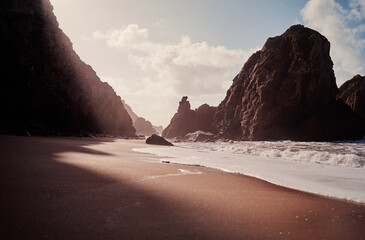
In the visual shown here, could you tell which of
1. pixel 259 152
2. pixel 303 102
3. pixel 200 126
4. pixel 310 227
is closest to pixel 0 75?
pixel 259 152

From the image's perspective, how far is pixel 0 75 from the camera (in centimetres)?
2323

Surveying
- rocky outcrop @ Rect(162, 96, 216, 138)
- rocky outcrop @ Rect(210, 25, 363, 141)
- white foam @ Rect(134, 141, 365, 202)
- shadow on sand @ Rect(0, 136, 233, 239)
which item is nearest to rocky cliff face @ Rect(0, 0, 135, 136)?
white foam @ Rect(134, 141, 365, 202)

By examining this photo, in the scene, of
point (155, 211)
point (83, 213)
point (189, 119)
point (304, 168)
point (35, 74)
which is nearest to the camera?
point (83, 213)

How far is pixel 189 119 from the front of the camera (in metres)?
99.7

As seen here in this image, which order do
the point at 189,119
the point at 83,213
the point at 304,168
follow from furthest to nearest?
the point at 189,119 < the point at 304,168 < the point at 83,213

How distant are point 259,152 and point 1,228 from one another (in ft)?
45.4

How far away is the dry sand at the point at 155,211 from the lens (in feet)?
6.66

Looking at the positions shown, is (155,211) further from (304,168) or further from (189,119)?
(189,119)

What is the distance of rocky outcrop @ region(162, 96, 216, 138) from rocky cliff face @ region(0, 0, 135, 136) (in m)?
62.8

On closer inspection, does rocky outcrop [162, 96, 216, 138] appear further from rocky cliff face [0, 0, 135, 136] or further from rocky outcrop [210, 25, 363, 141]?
rocky cliff face [0, 0, 135, 136]

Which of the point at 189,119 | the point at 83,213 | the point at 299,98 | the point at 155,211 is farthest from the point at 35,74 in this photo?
the point at 189,119

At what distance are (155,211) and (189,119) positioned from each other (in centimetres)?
9712

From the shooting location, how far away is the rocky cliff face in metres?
23.6

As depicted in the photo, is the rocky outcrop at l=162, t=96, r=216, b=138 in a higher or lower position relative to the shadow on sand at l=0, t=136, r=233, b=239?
higher
